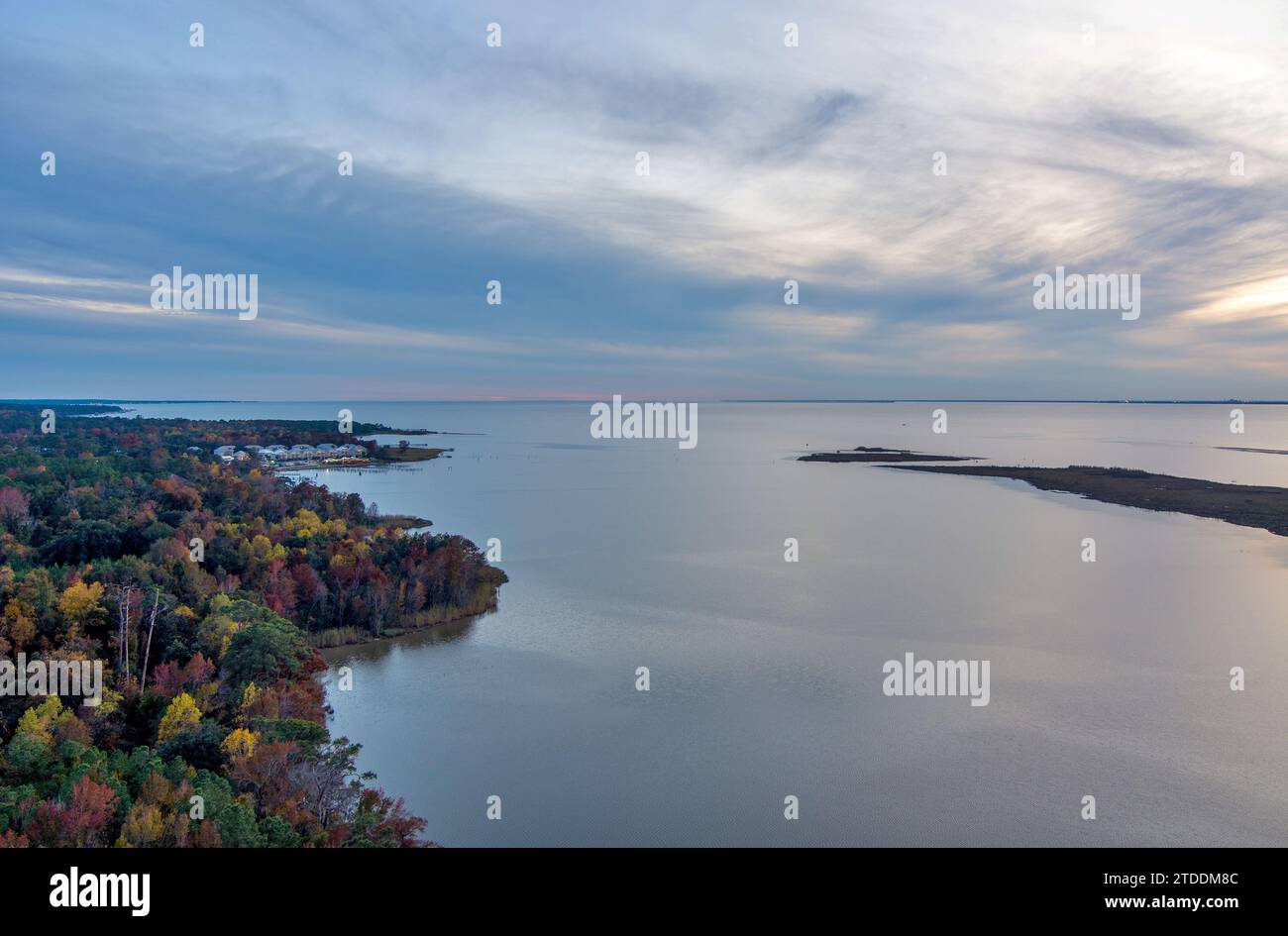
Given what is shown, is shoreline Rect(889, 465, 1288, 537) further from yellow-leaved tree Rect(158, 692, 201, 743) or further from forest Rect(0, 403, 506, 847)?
yellow-leaved tree Rect(158, 692, 201, 743)

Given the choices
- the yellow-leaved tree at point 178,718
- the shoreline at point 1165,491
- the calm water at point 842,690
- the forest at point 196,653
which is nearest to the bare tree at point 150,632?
the forest at point 196,653

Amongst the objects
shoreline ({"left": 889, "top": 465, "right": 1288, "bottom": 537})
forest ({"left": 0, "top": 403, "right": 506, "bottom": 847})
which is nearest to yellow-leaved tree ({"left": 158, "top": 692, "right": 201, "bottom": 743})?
forest ({"left": 0, "top": 403, "right": 506, "bottom": 847})

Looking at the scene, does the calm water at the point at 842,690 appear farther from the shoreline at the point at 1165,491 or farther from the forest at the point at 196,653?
the shoreline at the point at 1165,491

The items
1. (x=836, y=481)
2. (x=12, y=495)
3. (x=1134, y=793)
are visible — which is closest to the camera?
(x=1134, y=793)

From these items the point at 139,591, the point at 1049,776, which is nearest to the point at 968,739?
the point at 1049,776

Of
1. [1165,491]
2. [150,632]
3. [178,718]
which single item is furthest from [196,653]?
[1165,491]

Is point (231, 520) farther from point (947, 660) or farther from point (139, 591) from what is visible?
point (947, 660)
